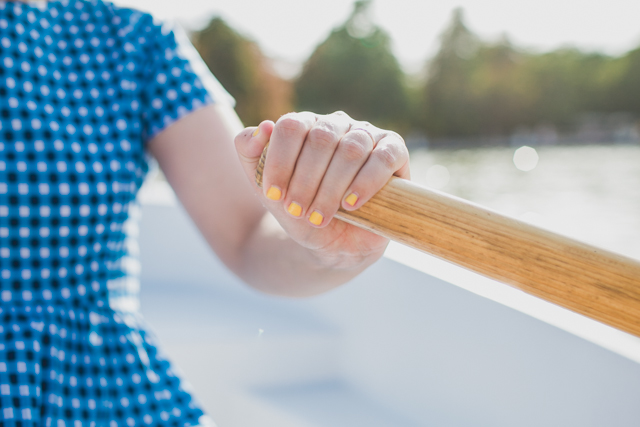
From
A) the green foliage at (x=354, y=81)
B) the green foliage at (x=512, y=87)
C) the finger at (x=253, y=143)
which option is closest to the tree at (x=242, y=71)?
the green foliage at (x=354, y=81)

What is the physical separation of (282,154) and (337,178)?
0.04 metres

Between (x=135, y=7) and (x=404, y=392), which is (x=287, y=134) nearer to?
(x=135, y=7)

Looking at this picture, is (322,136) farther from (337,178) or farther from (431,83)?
(431,83)

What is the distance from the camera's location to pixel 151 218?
5.21ft

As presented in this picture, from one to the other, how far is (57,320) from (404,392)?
2.05 ft

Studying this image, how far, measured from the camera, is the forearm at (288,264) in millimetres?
461

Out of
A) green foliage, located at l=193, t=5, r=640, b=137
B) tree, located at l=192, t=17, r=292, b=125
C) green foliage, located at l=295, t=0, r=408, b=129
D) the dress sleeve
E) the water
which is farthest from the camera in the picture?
green foliage, located at l=295, t=0, r=408, b=129

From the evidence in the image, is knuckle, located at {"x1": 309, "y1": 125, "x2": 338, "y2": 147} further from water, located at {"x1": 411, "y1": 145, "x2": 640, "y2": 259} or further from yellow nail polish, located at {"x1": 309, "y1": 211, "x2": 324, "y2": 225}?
water, located at {"x1": 411, "y1": 145, "x2": 640, "y2": 259}

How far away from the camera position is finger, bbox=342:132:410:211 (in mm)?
317

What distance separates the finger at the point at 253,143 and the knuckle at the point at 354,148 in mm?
52

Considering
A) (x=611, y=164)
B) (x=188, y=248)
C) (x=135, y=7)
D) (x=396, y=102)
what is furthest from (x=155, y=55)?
(x=396, y=102)

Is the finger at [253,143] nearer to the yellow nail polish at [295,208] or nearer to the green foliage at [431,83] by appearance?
the yellow nail polish at [295,208]

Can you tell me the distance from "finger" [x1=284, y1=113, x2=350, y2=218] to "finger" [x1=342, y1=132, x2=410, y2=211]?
0.02 metres

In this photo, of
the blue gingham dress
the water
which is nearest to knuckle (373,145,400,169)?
the blue gingham dress
